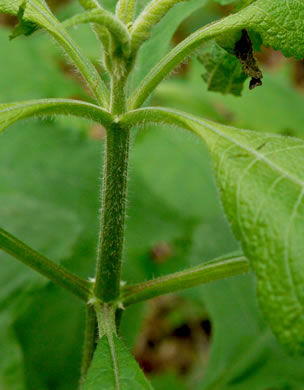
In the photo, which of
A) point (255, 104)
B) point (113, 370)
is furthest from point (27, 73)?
point (113, 370)

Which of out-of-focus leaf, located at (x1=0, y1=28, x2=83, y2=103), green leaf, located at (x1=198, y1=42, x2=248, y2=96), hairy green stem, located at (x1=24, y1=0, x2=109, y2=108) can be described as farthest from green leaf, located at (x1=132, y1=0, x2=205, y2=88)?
out-of-focus leaf, located at (x1=0, y1=28, x2=83, y2=103)

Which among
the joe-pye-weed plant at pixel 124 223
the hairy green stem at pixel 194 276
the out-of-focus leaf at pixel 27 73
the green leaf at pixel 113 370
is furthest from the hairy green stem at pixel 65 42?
the out-of-focus leaf at pixel 27 73

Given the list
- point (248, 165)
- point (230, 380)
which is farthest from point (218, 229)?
point (248, 165)

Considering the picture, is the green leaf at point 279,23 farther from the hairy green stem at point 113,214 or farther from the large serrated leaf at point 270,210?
the hairy green stem at point 113,214

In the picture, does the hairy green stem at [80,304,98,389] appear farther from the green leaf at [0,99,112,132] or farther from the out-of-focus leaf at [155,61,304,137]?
the out-of-focus leaf at [155,61,304,137]

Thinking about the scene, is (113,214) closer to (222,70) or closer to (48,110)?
(48,110)

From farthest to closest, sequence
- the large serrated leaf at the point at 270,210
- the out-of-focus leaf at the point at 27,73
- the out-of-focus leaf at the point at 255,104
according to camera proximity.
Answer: the out-of-focus leaf at the point at 255,104 < the out-of-focus leaf at the point at 27,73 < the large serrated leaf at the point at 270,210
